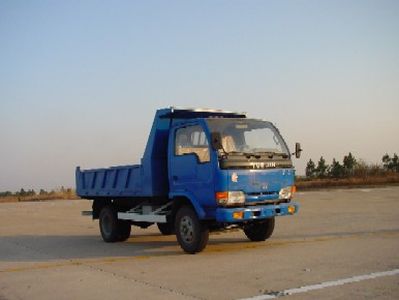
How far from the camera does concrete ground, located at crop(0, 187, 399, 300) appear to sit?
21.7 ft

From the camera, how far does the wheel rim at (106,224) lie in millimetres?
12899

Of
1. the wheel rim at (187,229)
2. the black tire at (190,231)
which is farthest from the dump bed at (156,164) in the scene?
the wheel rim at (187,229)

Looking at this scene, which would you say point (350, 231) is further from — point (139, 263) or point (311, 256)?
point (139, 263)

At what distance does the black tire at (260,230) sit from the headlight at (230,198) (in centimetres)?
183

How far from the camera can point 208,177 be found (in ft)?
31.1

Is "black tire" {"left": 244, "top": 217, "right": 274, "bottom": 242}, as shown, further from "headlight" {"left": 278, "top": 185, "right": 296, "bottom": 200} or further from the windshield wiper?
the windshield wiper

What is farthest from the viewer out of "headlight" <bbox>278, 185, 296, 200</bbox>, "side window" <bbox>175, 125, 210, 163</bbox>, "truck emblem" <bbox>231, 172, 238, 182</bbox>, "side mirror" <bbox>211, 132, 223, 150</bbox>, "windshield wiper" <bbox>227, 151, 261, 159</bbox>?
"headlight" <bbox>278, 185, 296, 200</bbox>

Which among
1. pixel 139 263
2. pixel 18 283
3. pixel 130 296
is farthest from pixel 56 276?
pixel 130 296

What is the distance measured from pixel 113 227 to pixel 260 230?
144 inches

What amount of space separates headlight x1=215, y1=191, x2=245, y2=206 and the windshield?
2.56 ft

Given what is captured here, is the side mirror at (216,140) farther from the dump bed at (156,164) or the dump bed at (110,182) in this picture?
the dump bed at (110,182)

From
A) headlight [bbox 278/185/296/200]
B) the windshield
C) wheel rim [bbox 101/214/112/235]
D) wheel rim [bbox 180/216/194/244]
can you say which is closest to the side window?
the windshield

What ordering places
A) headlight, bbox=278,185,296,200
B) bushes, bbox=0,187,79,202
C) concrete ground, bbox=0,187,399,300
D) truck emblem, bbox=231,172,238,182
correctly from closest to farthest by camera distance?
concrete ground, bbox=0,187,399,300 < truck emblem, bbox=231,172,238,182 < headlight, bbox=278,185,296,200 < bushes, bbox=0,187,79,202

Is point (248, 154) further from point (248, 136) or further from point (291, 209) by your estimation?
point (291, 209)
